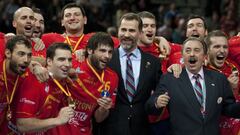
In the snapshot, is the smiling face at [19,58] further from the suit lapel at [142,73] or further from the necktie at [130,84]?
the suit lapel at [142,73]

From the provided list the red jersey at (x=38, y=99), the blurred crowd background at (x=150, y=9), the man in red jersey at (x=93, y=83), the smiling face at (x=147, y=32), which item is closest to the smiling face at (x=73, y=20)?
the smiling face at (x=147, y=32)

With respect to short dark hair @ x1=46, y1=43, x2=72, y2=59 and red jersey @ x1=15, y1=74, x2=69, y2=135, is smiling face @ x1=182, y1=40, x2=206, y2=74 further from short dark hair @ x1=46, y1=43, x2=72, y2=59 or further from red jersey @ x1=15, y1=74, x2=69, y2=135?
red jersey @ x1=15, y1=74, x2=69, y2=135

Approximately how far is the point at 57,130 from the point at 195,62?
173 cm

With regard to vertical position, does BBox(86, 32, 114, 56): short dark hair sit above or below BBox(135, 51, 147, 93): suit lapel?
above

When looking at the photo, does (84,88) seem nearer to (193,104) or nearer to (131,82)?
(131,82)

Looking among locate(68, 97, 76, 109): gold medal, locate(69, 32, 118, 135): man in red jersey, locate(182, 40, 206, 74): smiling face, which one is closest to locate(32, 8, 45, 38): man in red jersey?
locate(69, 32, 118, 135): man in red jersey

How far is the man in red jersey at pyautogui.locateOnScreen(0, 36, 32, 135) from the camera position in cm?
694

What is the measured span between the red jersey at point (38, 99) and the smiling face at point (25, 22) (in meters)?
1.22

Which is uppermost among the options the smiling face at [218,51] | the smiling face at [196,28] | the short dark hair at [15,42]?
the short dark hair at [15,42]

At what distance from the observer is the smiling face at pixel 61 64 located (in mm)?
6977

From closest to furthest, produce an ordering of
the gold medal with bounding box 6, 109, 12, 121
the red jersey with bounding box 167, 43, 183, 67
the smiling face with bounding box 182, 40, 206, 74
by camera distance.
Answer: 1. the gold medal with bounding box 6, 109, 12, 121
2. the smiling face with bounding box 182, 40, 206, 74
3. the red jersey with bounding box 167, 43, 183, 67

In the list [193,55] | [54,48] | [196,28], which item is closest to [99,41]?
[54,48]

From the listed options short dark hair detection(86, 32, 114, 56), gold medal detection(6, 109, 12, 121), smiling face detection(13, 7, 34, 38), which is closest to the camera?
gold medal detection(6, 109, 12, 121)

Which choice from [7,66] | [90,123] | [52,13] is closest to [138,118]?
[90,123]
